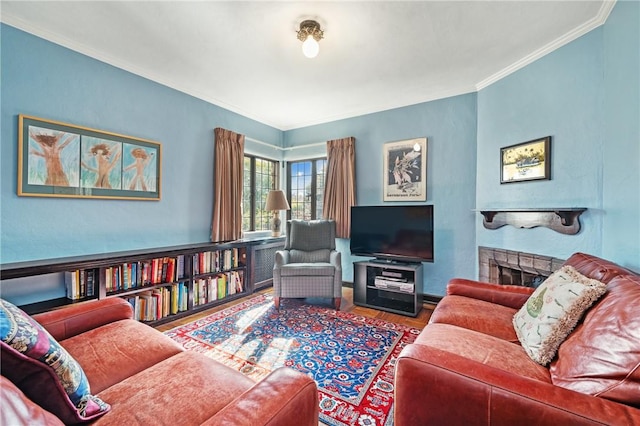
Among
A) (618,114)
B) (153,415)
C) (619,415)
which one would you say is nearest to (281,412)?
(153,415)

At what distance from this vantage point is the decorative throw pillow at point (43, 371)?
2.40 ft

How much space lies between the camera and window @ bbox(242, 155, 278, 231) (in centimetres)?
429

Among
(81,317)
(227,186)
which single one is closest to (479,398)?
(81,317)

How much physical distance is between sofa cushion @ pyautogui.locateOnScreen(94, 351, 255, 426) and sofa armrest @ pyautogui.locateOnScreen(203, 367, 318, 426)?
232mm

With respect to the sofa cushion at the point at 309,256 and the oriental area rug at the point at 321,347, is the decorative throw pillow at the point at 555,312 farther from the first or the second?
the sofa cushion at the point at 309,256

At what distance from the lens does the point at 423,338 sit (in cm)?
151

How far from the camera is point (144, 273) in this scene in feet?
8.83

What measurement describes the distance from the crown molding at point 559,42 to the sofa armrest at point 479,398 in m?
2.55

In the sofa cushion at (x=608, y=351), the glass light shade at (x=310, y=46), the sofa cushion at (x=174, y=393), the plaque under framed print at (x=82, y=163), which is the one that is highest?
the glass light shade at (x=310, y=46)

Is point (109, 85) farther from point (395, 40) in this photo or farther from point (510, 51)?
point (510, 51)

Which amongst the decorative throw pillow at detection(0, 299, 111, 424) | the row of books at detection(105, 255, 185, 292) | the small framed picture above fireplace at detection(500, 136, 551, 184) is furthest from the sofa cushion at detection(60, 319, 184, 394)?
the small framed picture above fireplace at detection(500, 136, 551, 184)

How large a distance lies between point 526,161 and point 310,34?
7.37 ft

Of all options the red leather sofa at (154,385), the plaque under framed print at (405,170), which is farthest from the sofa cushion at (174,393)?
the plaque under framed print at (405,170)

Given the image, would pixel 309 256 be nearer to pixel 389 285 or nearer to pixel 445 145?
pixel 389 285
